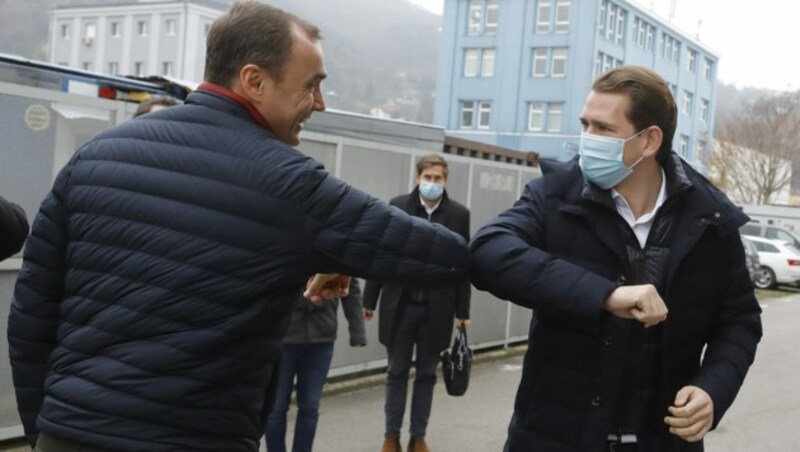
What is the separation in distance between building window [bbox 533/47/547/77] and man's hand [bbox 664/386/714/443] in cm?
5944

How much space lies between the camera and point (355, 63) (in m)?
120

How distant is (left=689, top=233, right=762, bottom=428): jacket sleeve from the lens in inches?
108

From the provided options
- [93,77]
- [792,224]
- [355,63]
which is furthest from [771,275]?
→ [355,63]

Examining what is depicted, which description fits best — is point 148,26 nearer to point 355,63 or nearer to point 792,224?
point 355,63

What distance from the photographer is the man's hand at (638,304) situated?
234 centimetres

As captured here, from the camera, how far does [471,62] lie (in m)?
63.6

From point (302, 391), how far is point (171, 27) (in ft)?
268

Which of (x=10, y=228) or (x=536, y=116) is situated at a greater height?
(x=536, y=116)

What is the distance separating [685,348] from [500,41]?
60949mm

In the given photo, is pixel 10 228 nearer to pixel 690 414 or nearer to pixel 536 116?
pixel 690 414

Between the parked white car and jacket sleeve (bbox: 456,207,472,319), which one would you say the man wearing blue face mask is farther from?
the parked white car

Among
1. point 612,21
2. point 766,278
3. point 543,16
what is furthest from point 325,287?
point 612,21

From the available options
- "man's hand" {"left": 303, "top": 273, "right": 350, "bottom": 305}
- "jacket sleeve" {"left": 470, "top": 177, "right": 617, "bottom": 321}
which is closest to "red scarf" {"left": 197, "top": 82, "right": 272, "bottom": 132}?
"man's hand" {"left": 303, "top": 273, "right": 350, "bottom": 305}

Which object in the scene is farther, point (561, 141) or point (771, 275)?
point (561, 141)
